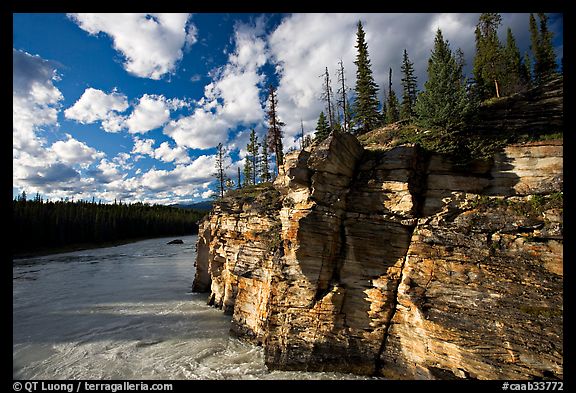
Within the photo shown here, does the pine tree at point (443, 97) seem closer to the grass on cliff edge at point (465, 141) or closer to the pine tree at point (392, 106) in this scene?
the grass on cliff edge at point (465, 141)

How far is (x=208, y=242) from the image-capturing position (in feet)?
91.2

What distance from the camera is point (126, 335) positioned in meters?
18.2

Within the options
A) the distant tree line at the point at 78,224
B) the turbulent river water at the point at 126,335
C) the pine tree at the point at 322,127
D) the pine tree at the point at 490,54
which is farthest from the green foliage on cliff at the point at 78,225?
the pine tree at the point at 490,54

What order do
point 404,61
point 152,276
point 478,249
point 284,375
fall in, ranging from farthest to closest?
point 404,61 < point 152,276 < point 284,375 < point 478,249

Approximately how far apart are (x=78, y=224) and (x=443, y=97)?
95389 millimetres

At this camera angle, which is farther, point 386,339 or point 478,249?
point 386,339

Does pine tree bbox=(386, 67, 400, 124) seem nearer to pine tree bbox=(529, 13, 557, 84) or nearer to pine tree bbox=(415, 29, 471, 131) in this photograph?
pine tree bbox=(529, 13, 557, 84)

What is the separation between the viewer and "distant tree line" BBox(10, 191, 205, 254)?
63.6 metres

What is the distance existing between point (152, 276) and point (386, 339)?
113 feet

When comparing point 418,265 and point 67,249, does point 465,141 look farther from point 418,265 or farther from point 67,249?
point 67,249

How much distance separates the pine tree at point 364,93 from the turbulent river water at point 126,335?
2955cm

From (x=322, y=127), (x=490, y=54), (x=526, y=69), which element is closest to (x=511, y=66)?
(x=490, y=54)
